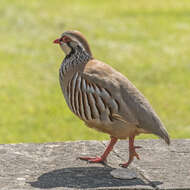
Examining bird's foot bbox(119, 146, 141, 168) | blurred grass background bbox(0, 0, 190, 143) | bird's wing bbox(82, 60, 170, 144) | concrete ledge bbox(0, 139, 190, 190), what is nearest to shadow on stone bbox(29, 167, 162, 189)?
concrete ledge bbox(0, 139, 190, 190)

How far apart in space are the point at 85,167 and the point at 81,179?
320 mm

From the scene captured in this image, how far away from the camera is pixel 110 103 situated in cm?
499

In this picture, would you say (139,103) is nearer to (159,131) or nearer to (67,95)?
(159,131)

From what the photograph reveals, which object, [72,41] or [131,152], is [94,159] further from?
[72,41]

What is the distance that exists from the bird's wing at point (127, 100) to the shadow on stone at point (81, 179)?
454 millimetres

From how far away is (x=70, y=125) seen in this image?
33.9 ft

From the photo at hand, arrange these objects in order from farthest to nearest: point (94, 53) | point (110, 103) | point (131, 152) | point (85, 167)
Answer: point (94, 53)
point (85, 167)
point (131, 152)
point (110, 103)

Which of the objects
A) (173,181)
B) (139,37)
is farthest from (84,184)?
(139,37)

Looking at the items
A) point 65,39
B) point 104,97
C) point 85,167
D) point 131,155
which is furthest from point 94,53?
point 104,97

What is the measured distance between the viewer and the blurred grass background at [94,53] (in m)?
10.5

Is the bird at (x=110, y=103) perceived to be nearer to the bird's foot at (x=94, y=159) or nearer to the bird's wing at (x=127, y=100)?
the bird's wing at (x=127, y=100)

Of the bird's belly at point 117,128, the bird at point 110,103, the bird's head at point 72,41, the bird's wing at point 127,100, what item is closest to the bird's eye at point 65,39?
the bird's head at point 72,41

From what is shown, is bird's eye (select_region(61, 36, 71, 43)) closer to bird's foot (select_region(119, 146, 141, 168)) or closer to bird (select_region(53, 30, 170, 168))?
bird (select_region(53, 30, 170, 168))

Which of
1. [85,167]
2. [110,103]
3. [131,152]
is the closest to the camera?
[110,103]
